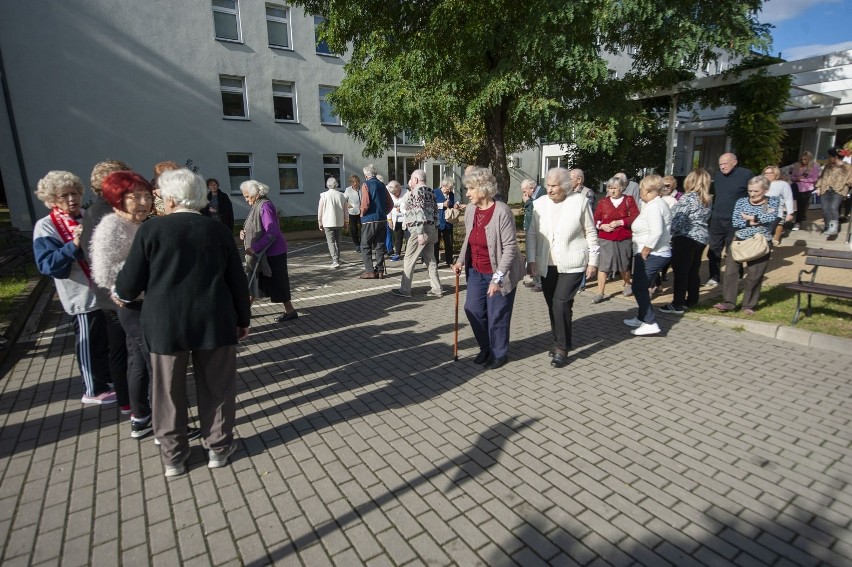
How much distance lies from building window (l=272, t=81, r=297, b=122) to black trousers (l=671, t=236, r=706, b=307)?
18.7 meters

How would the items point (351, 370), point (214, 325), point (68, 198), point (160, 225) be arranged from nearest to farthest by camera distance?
point (160, 225) → point (214, 325) → point (68, 198) → point (351, 370)

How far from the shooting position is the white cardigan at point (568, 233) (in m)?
4.53

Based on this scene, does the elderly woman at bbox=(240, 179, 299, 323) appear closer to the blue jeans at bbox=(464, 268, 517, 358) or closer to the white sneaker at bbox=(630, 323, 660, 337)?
the blue jeans at bbox=(464, 268, 517, 358)

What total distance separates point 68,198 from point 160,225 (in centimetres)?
151

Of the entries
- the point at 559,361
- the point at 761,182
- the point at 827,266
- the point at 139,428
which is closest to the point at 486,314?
the point at 559,361

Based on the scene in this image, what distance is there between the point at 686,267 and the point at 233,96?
1909 cm

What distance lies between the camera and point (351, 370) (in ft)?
15.7

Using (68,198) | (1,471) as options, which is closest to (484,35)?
(68,198)

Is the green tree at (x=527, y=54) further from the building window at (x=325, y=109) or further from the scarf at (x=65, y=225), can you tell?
the building window at (x=325, y=109)

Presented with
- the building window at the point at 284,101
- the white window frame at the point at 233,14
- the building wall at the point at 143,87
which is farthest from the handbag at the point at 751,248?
the white window frame at the point at 233,14

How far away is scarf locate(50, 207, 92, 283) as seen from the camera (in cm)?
355

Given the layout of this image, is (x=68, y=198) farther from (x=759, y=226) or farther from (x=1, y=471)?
(x=759, y=226)

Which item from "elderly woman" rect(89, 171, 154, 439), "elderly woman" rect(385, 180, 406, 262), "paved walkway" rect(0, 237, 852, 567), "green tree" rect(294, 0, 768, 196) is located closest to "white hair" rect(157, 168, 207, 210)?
"elderly woman" rect(89, 171, 154, 439)

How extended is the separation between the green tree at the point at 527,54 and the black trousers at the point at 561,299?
5.22m
